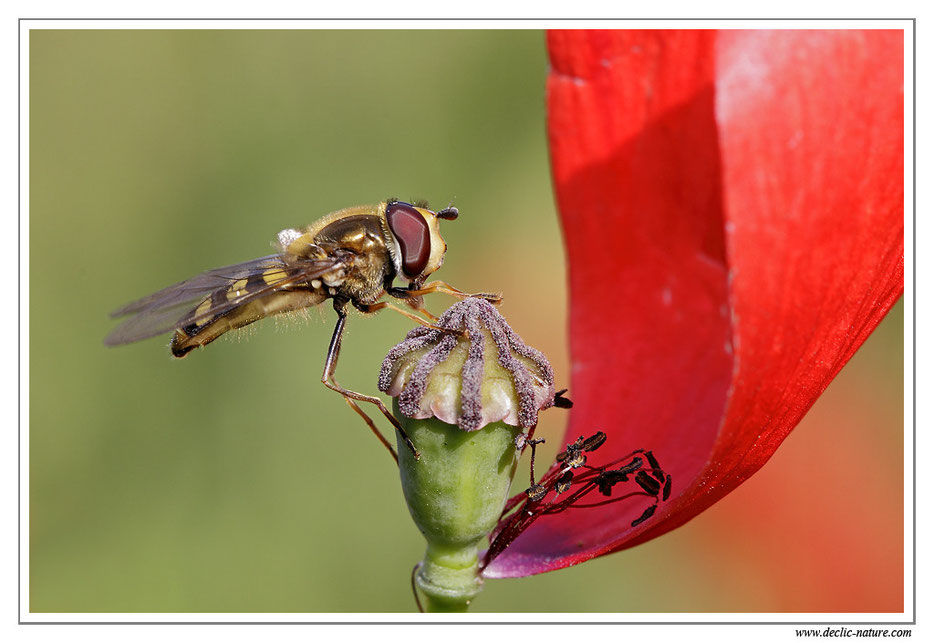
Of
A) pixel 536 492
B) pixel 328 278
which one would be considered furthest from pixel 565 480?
pixel 328 278

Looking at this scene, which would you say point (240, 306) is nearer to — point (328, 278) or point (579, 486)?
point (328, 278)

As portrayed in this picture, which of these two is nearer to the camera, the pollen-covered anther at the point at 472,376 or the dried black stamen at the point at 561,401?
the pollen-covered anther at the point at 472,376

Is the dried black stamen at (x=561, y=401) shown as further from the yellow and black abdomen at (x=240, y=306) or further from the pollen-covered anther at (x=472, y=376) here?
the yellow and black abdomen at (x=240, y=306)

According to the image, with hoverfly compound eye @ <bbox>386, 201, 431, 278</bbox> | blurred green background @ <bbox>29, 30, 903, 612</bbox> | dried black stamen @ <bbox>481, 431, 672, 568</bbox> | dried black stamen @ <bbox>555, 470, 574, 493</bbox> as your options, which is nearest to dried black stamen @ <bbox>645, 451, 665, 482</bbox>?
dried black stamen @ <bbox>481, 431, 672, 568</bbox>

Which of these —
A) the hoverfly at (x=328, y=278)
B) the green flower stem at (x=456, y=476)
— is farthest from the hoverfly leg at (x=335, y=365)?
the green flower stem at (x=456, y=476)
